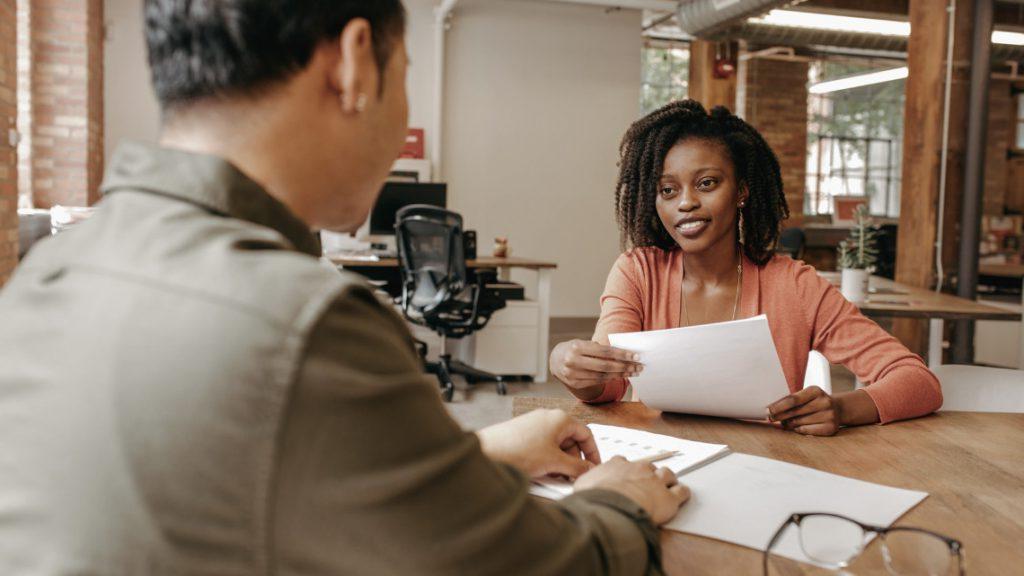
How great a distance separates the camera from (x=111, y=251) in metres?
0.57

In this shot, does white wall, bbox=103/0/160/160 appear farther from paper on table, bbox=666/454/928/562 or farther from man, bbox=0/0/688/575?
man, bbox=0/0/688/575

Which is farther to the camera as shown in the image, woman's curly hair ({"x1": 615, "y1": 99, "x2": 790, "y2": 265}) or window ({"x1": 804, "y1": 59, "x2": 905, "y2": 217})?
window ({"x1": 804, "y1": 59, "x2": 905, "y2": 217})

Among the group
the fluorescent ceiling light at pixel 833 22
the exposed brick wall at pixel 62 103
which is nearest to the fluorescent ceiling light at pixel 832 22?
the fluorescent ceiling light at pixel 833 22

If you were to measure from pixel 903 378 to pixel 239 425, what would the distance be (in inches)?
54.6

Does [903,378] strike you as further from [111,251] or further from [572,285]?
[572,285]

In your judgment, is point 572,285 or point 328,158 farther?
point 572,285

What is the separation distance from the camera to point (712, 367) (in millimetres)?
1409

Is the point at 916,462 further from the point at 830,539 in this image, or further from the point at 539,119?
the point at 539,119

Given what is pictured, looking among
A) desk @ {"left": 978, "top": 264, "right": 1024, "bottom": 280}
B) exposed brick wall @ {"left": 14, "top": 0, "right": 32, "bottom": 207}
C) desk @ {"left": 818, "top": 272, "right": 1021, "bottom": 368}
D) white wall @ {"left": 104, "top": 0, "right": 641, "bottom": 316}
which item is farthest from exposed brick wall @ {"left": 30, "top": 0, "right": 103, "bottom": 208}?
desk @ {"left": 978, "top": 264, "right": 1024, "bottom": 280}

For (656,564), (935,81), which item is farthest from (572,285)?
(656,564)

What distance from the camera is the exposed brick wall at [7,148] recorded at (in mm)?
3740

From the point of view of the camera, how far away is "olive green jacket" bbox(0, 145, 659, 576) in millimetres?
504

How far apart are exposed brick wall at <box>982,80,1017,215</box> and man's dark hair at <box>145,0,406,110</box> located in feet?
40.5

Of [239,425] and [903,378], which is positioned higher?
[239,425]
